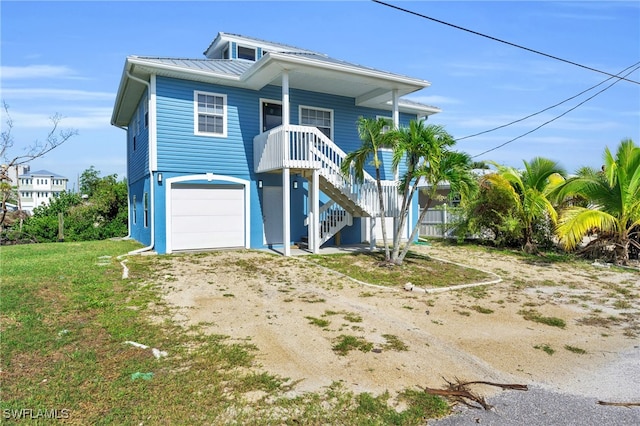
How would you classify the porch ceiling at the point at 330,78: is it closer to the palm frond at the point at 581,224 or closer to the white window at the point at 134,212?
the palm frond at the point at 581,224

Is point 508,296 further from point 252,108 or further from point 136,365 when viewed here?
point 252,108

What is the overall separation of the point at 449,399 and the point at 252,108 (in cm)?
1136

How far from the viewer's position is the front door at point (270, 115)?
13566mm

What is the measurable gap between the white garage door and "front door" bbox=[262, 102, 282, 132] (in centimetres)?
234

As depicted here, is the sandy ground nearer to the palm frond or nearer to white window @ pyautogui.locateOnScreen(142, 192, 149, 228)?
the palm frond

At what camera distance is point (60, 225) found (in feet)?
56.9

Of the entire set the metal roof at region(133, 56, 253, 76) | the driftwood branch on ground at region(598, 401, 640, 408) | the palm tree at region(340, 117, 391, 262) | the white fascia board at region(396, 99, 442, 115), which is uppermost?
the metal roof at region(133, 56, 253, 76)

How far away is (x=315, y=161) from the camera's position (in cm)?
1141

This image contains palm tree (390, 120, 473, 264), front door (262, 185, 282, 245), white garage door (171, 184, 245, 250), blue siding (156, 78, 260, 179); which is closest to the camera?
palm tree (390, 120, 473, 264)

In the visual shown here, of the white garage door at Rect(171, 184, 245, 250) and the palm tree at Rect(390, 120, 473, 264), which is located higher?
the palm tree at Rect(390, 120, 473, 264)

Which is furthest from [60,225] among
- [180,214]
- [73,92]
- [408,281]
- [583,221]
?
[583,221]

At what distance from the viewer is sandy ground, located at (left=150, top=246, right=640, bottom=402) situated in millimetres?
4148

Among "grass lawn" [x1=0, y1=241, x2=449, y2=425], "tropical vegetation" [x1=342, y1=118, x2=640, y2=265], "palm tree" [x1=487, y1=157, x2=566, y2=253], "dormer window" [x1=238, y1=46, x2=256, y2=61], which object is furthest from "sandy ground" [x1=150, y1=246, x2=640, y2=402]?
"dormer window" [x1=238, y1=46, x2=256, y2=61]

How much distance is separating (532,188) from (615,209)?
9.15 ft
